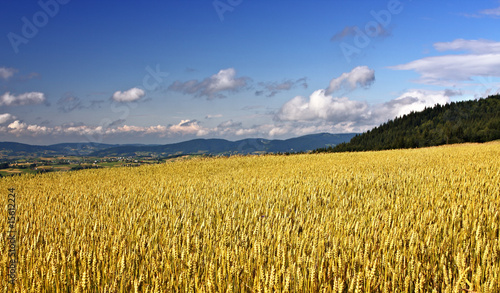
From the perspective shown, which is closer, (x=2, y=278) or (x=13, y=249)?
(x=2, y=278)

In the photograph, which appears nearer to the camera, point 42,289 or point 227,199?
point 42,289

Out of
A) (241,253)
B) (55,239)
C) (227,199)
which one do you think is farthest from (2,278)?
(227,199)

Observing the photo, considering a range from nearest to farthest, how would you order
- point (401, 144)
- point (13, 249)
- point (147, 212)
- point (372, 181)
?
point (13, 249), point (147, 212), point (372, 181), point (401, 144)

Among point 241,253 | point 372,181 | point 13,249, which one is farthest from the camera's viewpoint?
point 372,181

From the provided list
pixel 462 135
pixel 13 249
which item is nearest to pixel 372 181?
pixel 13 249

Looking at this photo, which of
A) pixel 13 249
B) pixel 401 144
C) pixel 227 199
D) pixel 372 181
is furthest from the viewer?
pixel 401 144

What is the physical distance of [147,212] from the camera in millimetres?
4691

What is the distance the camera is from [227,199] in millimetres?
5383

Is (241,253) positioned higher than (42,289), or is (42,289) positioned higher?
(241,253)

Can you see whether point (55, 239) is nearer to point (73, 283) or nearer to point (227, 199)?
point (73, 283)

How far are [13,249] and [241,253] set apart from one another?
9.07ft

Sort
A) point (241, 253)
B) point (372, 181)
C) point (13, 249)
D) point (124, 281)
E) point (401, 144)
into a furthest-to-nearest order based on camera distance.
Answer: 1. point (401, 144)
2. point (372, 181)
3. point (13, 249)
4. point (241, 253)
5. point (124, 281)

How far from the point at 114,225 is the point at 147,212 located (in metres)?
0.75

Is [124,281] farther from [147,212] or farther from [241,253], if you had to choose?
[147,212]
